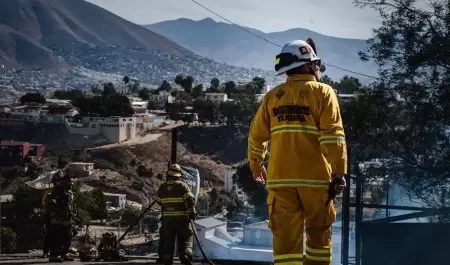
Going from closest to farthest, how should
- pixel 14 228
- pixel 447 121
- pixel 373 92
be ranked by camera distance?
pixel 447 121
pixel 373 92
pixel 14 228

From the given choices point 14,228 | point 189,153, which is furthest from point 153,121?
point 14,228

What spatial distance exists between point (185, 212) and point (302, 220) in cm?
384

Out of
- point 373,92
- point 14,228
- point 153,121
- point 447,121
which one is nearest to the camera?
point 447,121

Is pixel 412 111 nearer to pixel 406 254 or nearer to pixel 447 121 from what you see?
pixel 447 121

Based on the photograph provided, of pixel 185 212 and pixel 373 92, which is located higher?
pixel 373 92

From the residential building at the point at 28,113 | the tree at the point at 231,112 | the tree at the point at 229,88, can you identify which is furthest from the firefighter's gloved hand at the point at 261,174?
the tree at the point at 229,88

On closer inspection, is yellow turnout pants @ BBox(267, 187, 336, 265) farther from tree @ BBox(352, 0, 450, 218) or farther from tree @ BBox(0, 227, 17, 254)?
tree @ BBox(0, 227, 17, 254)

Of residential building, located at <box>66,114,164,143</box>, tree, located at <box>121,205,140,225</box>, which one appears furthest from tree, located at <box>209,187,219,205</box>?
residential building, located at <box>66,114,164,143</box>

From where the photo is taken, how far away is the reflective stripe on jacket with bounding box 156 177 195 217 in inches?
339

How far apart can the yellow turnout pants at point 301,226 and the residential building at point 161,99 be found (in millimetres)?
124719

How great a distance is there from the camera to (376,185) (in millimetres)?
8602

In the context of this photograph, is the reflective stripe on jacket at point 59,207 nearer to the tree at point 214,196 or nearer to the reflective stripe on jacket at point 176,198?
the reflective stripe on jacket at point 176,198

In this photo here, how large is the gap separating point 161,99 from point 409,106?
129382mm

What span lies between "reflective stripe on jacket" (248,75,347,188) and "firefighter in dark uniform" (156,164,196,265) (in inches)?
142
